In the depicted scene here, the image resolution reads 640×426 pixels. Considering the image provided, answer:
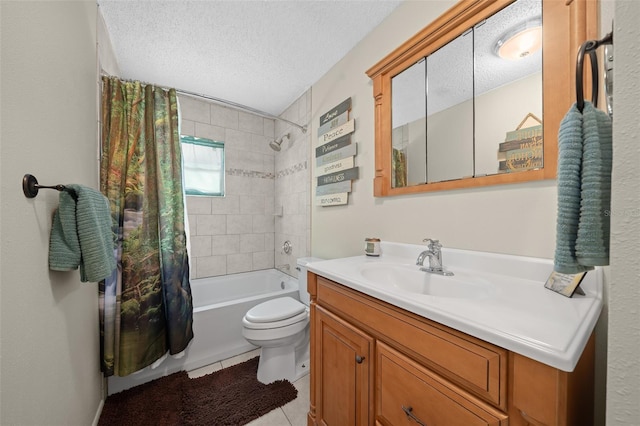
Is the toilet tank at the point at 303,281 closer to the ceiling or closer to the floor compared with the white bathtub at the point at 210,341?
closer to the ceiling

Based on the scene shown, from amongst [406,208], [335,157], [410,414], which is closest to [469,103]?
[406,208]

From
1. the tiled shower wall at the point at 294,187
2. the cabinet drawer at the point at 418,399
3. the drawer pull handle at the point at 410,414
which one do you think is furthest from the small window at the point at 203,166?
the drawer pull handle at the point at 410,414

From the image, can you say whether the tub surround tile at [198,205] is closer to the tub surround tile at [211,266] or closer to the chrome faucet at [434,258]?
the tub surround tile at [211,266]

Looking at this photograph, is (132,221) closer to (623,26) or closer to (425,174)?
(425,174)

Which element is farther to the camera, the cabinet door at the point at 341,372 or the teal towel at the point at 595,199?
the cabinet door at the point at 341,372

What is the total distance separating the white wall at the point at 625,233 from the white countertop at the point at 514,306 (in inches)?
6.8

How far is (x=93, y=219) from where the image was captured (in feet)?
2.77

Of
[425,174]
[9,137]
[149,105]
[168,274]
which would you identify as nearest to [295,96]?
[149,105]

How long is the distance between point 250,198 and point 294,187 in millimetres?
631

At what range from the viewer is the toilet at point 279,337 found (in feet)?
4.91

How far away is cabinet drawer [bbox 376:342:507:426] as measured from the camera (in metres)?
0.54

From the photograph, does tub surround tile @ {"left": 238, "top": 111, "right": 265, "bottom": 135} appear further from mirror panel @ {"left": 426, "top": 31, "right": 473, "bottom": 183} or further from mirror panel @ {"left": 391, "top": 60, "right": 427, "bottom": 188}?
mirror panel @ {"left": 426, "top": 31, "right": 473, "bottom": 183}

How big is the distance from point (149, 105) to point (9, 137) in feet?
4.25

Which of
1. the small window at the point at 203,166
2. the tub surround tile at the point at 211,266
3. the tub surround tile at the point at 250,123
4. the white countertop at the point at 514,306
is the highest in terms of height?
the tub surround tile at the point at 250,123
